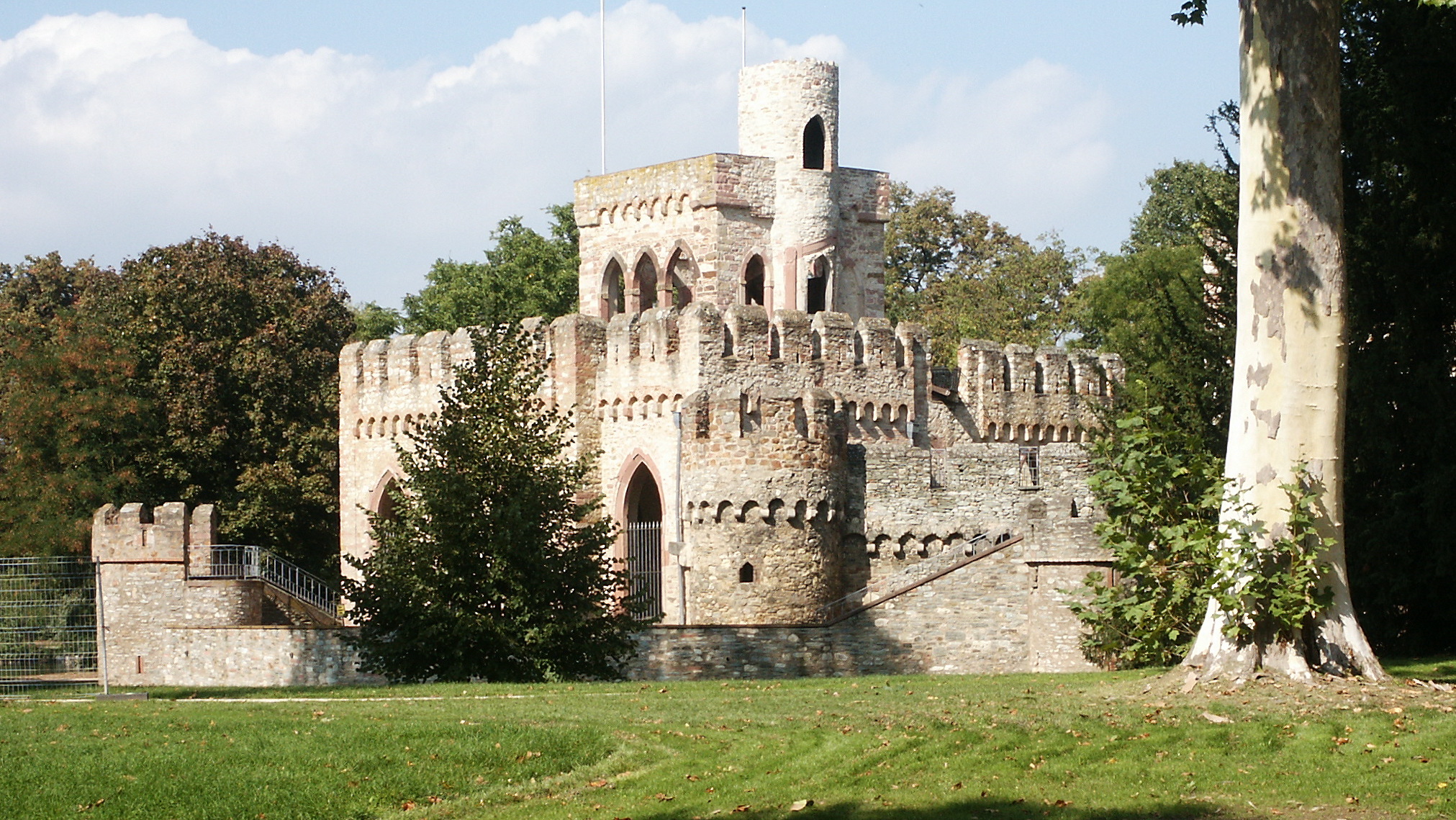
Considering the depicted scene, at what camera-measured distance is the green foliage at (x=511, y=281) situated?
5056 centimetres

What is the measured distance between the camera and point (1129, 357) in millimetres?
38062

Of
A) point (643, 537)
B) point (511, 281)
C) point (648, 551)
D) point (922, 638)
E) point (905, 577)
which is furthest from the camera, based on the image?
point (511, 281)

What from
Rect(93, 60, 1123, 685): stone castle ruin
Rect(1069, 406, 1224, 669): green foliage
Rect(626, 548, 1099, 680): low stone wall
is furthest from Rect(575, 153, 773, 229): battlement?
Rect(1069, 406, 1224, 669): green foliage

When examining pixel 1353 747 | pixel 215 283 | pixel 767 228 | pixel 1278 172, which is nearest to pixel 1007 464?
pixel 767 228

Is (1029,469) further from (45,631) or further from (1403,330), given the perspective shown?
(45,631)

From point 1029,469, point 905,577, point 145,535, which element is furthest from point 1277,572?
point 145,535

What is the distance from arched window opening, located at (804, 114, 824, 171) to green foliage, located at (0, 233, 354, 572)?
447 inches

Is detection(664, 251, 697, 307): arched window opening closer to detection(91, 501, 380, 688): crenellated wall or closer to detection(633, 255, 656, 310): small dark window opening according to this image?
detection(633, 255, 656, 310): small dark window opening

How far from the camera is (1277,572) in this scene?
50.6 ft

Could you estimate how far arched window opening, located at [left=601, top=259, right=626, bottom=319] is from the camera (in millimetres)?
40531

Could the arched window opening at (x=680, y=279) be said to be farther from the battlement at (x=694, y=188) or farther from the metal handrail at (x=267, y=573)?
the metal handrail at (x=267, y=573)

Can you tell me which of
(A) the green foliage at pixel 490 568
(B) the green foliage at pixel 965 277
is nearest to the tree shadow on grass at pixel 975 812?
(A) the green foliage at pixel 490 568

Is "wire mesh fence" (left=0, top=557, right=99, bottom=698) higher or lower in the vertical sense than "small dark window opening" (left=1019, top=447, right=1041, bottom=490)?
lower

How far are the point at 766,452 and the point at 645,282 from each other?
1156 centimetres
